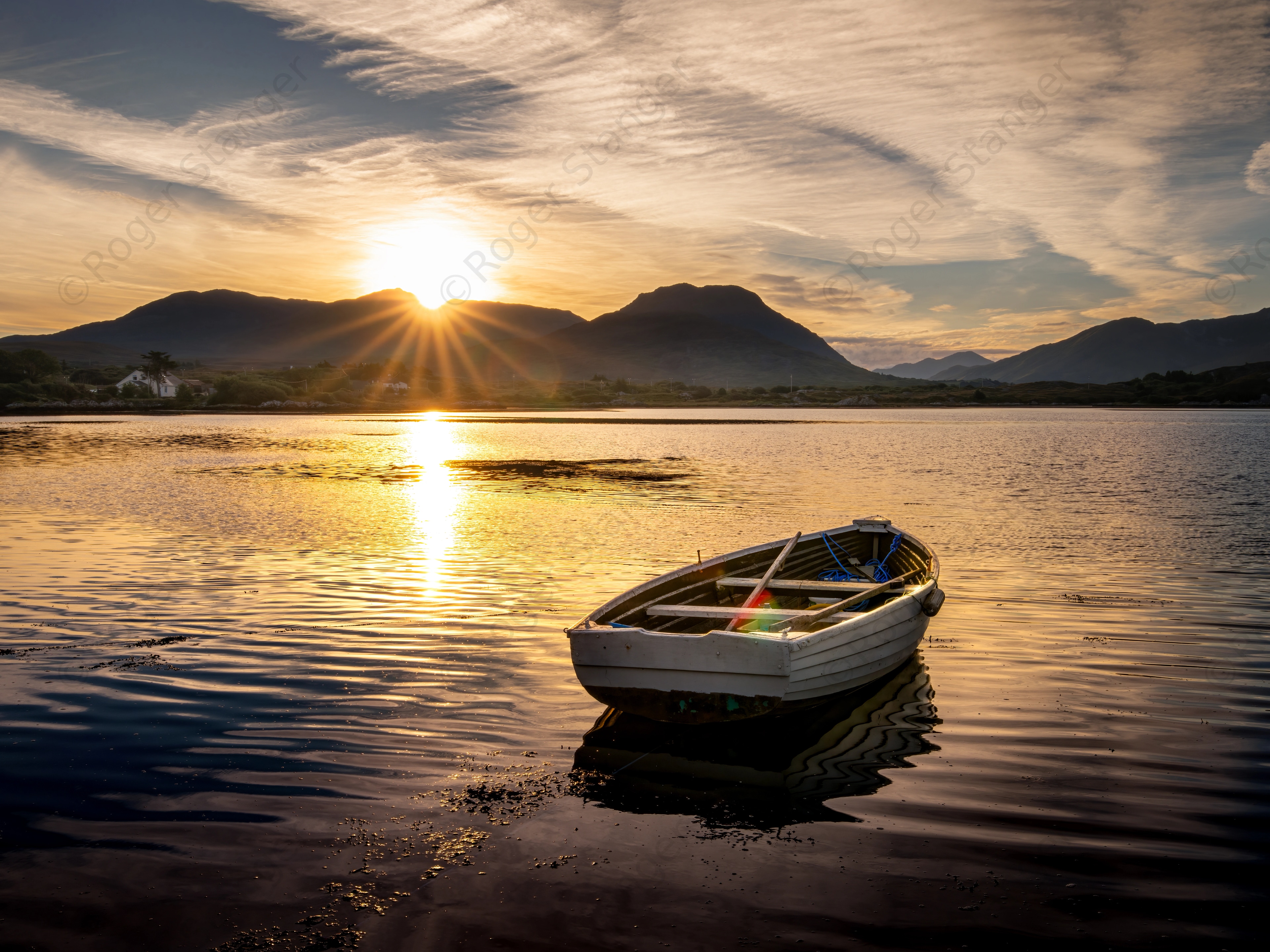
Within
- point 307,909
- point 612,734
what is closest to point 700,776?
point 612,734

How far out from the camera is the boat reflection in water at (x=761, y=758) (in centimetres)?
857

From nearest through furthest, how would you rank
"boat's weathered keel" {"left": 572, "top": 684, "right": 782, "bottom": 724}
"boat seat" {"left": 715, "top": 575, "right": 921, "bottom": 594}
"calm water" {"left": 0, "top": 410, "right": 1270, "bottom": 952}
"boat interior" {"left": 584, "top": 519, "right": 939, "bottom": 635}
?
"calm water" {"left": 0, "top": 410, "right": 1270, "bottom": 952}, "boat's weathered keel" {"left": 572, "top": 684, "right": 782, "bottom": 724}, "boat interior" {"left": 584, "top": 519, "right": 939, "bottom": 635}, "boat seat" {"left": 715, "top": 575, "right": 921, "bottom": 594}

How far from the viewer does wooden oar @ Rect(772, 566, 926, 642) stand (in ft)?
37.1

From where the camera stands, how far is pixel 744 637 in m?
9.71

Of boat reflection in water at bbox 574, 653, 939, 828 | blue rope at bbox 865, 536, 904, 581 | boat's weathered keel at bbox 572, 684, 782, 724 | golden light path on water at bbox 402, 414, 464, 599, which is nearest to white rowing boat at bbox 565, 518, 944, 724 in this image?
boat's weathered keel at bbox 572, 684, 782, 724

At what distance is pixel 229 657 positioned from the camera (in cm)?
1337

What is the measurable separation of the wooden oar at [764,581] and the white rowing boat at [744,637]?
0.15 feet

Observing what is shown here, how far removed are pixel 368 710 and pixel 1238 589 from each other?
19108mm

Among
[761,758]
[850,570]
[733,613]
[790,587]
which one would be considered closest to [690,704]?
[761,758]

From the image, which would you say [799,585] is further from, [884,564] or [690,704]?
[690,704]

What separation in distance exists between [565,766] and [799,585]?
6.40m

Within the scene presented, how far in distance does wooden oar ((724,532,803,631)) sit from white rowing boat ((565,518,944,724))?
0.04 meters

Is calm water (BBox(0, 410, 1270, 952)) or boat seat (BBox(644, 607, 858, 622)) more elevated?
boat seat (BBox(644, 607, 858, 622))

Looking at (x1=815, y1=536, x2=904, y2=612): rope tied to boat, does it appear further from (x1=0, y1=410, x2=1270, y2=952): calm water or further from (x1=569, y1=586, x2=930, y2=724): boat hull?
(x1=569, y1=586, x2=930, y2=724): boat hull
